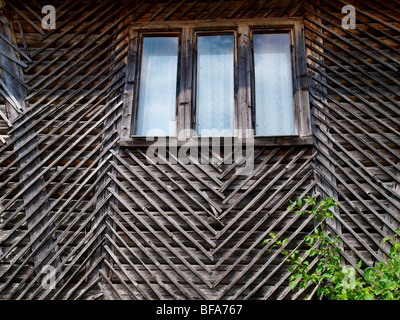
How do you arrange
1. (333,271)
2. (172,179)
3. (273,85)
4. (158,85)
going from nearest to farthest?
1. (333,271)
2. (172,179)
3. (273,85)
4. (158,85)

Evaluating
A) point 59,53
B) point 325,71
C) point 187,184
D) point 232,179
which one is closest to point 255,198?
point 232,179

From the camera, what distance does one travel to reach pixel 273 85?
478 centimetres

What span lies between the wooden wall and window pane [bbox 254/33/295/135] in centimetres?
30

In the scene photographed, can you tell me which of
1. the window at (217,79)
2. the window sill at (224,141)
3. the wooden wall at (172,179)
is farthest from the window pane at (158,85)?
the wooden wall at (172,179)

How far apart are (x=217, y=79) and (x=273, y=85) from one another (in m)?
0.75

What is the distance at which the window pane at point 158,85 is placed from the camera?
15.5 ft

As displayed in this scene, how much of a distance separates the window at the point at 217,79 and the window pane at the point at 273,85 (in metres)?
0.01

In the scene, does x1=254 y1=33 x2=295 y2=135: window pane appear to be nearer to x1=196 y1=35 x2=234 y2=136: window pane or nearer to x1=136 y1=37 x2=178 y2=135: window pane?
x1=196 y1=35 x2=234 y2=136: window pane

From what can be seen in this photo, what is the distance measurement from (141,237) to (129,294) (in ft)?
2.09

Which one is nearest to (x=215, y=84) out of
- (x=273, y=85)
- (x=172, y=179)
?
(x=273, y=85)

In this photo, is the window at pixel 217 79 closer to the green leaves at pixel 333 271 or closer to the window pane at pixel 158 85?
the window pane at pixel 158 85

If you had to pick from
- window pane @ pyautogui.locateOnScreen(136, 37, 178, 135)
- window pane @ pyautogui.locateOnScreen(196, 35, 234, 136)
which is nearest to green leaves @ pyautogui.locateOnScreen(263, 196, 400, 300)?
window pane @ pyautogui.locateOnScreen(196, 35, 234, 136)

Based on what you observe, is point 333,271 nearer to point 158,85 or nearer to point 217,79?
point 217,79
